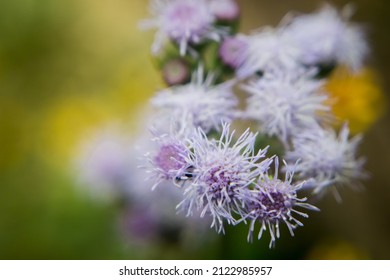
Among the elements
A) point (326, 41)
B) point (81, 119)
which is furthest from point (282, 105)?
point (81, 119)

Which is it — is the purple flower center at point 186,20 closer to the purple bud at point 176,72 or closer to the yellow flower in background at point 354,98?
the purple bud at point 176,72

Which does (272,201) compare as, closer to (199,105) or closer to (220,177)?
(220,177)

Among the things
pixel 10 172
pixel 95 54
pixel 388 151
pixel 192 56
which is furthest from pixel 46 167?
pixel 388 151

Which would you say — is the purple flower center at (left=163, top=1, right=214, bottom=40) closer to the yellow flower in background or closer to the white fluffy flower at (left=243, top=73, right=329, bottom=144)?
the white fluffy flower at (left=243, top=73, right=329, bottom=144)

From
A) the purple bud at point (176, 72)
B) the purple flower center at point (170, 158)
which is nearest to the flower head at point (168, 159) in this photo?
the purple flower center at point (170, 158)
